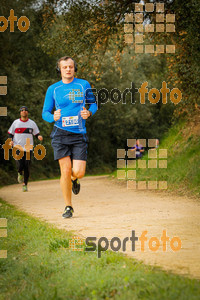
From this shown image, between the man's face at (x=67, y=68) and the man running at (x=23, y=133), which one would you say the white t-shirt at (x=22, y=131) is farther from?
the man's face at (x=67, y=68)

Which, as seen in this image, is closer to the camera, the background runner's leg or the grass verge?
the grass verge

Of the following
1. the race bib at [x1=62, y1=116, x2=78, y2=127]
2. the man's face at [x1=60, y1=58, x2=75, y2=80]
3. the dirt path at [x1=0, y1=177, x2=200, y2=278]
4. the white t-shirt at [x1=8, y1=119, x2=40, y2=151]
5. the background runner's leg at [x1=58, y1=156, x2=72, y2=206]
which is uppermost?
the man's face at [x1=60, y1=58, x2=75, y2=80]

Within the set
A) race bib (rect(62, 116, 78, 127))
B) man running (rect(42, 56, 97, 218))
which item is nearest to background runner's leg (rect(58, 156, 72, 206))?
man running (rect(42, 56, 97, 218))

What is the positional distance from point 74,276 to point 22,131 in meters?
9.11

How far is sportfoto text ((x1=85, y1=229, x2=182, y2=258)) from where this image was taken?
5.17m

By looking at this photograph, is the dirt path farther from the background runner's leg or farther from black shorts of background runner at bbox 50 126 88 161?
black shorts of background runner at bbox 50 126 88 161

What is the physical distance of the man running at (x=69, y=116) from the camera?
23.6 ft

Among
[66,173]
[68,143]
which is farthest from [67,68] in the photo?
[66,173]

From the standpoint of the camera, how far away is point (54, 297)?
3744 millimetres

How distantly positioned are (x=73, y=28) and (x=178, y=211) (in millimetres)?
7278

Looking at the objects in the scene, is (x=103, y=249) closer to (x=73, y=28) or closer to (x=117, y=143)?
(x=73, y=28)

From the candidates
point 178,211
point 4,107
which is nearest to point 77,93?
point 178,211

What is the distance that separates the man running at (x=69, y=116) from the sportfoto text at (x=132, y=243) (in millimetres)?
2088

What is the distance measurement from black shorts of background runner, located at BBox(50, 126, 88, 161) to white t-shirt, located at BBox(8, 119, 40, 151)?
5352 millimetres
